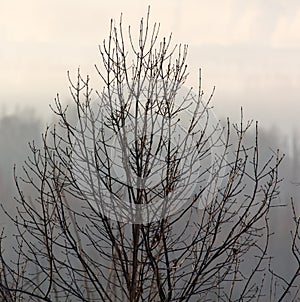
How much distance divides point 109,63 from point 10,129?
2527 millimetres

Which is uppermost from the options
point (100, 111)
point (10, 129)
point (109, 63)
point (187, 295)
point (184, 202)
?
point (10, 129)

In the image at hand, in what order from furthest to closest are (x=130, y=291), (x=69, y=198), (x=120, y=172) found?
(x=69, y=198)
(x=120, y=172)
(x=130, y=291)

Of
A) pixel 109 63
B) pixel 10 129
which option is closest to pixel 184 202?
pixel 109 63

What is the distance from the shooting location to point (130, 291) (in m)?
3.66

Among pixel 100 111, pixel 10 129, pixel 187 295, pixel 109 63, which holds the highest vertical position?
pixel 10 129

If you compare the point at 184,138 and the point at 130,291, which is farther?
the point at 184,138

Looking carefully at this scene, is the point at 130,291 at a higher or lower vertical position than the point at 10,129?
lower

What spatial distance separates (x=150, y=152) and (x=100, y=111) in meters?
0.48

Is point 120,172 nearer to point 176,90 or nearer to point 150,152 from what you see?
point 150,152

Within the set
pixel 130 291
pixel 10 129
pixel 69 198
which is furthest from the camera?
pixel 10 129

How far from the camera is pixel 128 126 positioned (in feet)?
12.6

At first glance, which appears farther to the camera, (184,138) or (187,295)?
(184,138)

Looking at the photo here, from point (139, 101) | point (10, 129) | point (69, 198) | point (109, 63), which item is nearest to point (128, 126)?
point (139, 101)

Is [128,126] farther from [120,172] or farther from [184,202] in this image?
[184,202]
